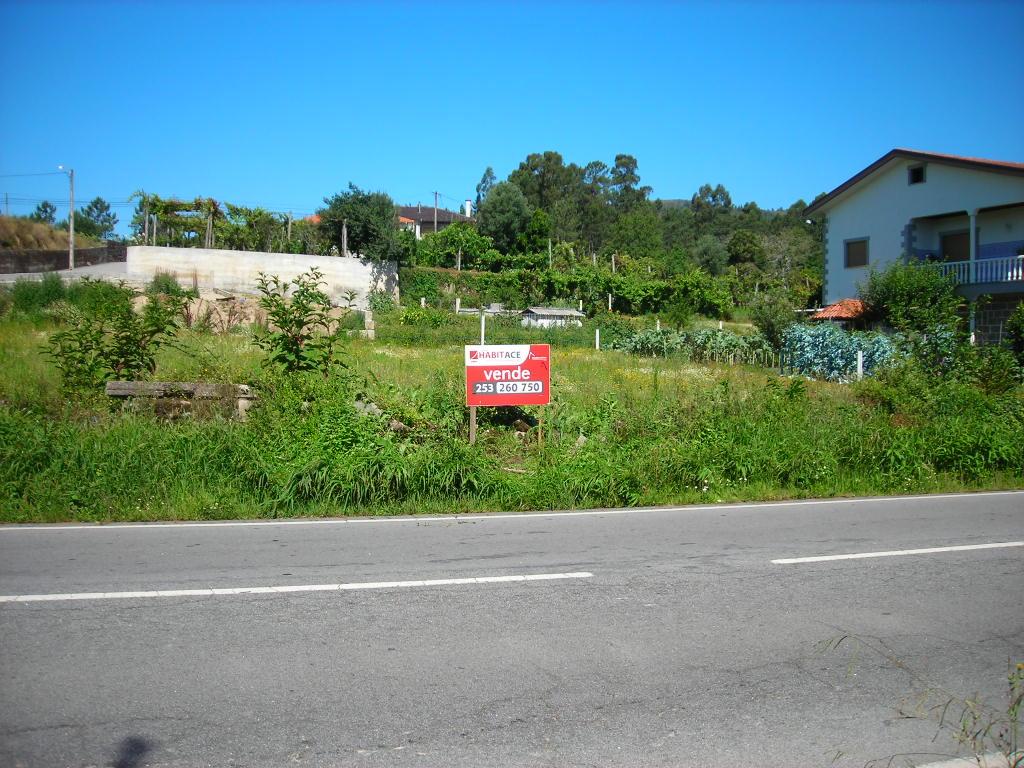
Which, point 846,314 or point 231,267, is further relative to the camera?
point 231,267

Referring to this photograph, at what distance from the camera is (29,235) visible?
56.2 meters

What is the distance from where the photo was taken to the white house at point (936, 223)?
31641 mm

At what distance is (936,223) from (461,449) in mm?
33079

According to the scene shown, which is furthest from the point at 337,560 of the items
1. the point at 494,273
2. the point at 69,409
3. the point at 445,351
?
the point at 494,273

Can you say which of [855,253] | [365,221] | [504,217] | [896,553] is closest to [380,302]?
[365,221]

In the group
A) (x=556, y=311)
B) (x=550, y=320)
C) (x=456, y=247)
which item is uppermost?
(x=456, y=247)

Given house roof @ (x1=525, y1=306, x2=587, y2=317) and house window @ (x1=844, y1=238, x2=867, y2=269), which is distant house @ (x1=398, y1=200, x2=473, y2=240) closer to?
house roof @ (x1=525, y1=306, x2=587, y2=317)

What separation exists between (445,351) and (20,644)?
19.7 metres

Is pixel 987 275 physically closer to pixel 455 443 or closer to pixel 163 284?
pixel 455 443

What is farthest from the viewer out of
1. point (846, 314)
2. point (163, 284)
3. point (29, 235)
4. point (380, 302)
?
point (29, 235)

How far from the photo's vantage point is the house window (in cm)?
3706

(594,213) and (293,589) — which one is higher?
(594,213)

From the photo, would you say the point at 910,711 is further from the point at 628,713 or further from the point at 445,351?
the point at 445,351

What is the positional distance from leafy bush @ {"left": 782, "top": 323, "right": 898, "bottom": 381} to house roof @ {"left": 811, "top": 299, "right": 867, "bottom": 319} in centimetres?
560
